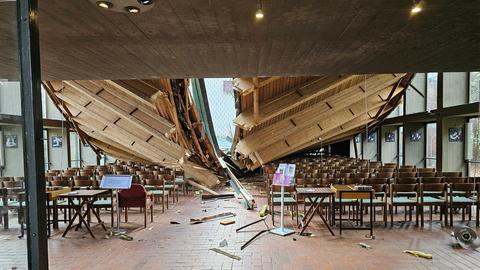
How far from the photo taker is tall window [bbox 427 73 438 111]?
1077 centimetres

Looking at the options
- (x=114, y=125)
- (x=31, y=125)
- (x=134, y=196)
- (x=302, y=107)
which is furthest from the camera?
(x=302, y=107)

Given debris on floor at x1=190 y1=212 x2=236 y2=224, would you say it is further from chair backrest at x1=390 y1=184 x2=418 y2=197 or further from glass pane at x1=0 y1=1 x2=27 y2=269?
glass pane at x1=0 y1=1 x2=27 y2=269

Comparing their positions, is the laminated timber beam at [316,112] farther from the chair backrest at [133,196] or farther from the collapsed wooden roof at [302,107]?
the chair backrest at [133,196]

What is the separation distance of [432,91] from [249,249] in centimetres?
1001

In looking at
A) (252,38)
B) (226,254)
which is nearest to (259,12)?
(252,38)

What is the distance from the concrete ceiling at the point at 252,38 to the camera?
288cm

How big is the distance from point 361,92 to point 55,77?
9.89m

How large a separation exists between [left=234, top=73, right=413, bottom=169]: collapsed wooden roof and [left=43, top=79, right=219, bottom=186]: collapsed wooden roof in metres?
1.94

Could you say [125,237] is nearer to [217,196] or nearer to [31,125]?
[31,125]

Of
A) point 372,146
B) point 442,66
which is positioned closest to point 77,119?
point 442,66

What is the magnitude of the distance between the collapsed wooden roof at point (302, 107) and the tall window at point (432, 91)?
0.74 m

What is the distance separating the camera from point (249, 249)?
4.63 meters

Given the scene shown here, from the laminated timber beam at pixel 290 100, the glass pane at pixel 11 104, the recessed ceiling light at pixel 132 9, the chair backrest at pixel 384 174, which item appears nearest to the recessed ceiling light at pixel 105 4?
the recessed ceiling light at pixel 132 9

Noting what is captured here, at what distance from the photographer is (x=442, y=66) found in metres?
4.98
